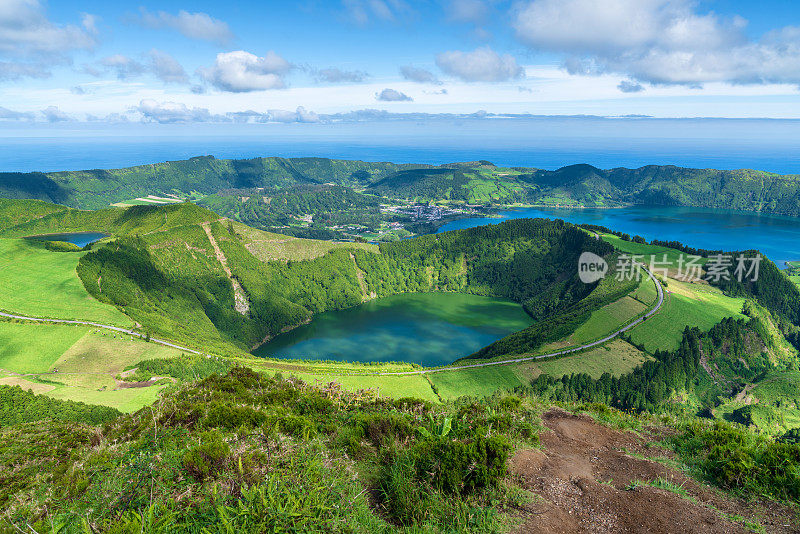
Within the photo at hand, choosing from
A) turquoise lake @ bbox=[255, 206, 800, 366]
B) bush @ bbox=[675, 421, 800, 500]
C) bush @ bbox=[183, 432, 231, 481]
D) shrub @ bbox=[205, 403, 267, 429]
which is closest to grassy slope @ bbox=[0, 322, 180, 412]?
shrub @ bbox=[205, 403, 267, 429]

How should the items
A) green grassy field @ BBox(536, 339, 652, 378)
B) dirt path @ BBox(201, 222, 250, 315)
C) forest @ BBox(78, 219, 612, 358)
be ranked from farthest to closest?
dirt path @ BBox(201, 222, 250, 315) → forest @ BBox(78, 219, 612, 358) → green grassy field @ BBox(536, 339, 652, 378)

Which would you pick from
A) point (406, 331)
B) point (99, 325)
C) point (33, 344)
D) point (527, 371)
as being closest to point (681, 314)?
point (527, 371)

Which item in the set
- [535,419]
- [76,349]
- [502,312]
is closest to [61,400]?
[76,349]

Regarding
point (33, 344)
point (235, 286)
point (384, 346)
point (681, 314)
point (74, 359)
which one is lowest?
point (384, 346)

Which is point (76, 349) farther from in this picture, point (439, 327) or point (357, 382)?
point (439, 327)

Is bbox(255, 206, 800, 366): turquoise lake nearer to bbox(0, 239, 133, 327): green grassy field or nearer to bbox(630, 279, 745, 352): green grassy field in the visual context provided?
bbox(630, 279, 745, 352): green grassy field

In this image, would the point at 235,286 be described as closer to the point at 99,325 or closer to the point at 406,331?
the point at 99,325
